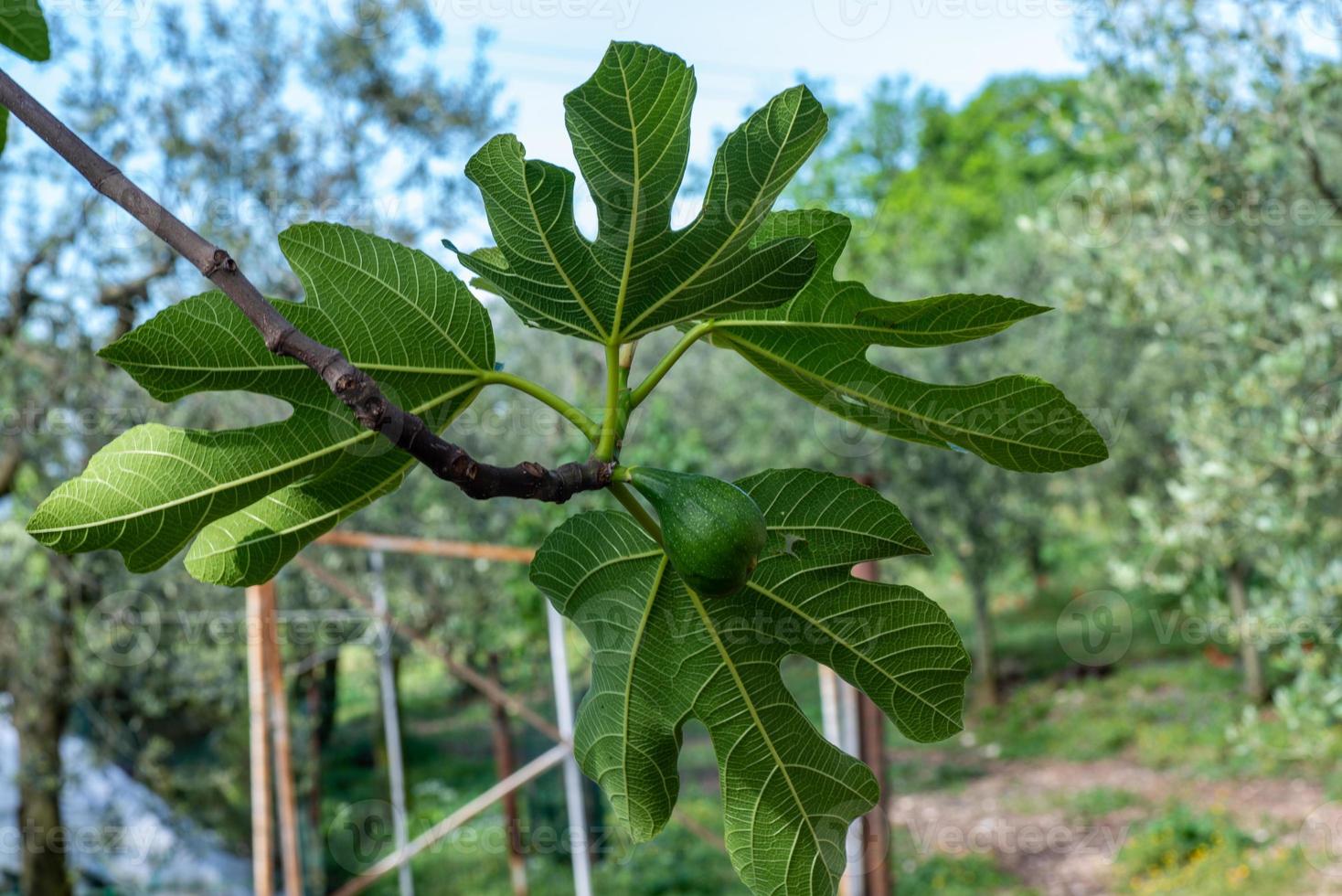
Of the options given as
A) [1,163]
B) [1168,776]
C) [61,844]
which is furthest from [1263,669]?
[1,163]

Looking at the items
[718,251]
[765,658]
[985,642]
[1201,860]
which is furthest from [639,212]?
[985,642]

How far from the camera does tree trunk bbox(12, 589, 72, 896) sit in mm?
5008

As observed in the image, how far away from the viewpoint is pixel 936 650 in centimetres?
65

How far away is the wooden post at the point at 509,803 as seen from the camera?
5.39 metres

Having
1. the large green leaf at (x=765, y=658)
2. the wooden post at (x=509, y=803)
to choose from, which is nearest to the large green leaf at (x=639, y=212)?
the large green leaf at (x=765, y=658)

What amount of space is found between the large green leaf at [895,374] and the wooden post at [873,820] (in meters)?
2.18

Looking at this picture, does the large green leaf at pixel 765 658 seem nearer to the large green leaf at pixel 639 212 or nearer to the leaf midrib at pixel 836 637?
the leaf midrib at pixel 836 637

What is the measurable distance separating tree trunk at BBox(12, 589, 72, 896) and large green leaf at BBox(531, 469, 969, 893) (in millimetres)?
4965

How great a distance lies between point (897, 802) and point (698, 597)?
854 centimetres

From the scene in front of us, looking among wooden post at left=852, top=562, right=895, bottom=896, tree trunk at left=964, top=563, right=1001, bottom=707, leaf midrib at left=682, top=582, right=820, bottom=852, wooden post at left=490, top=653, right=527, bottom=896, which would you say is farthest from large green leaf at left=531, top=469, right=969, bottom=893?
tree trunk at left=964, top=563, right=1001, bottom=707

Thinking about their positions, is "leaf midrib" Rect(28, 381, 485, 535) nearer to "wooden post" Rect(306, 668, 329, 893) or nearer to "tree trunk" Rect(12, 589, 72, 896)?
"tree trunk" Rect(12, 589, 72, 896)

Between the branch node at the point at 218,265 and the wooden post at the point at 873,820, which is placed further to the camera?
the wooden post at the point at 873,820

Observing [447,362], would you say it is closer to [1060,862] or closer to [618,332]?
[618,332]

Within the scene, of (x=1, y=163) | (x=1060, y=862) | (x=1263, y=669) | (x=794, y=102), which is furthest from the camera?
(x=1263, y=669)
